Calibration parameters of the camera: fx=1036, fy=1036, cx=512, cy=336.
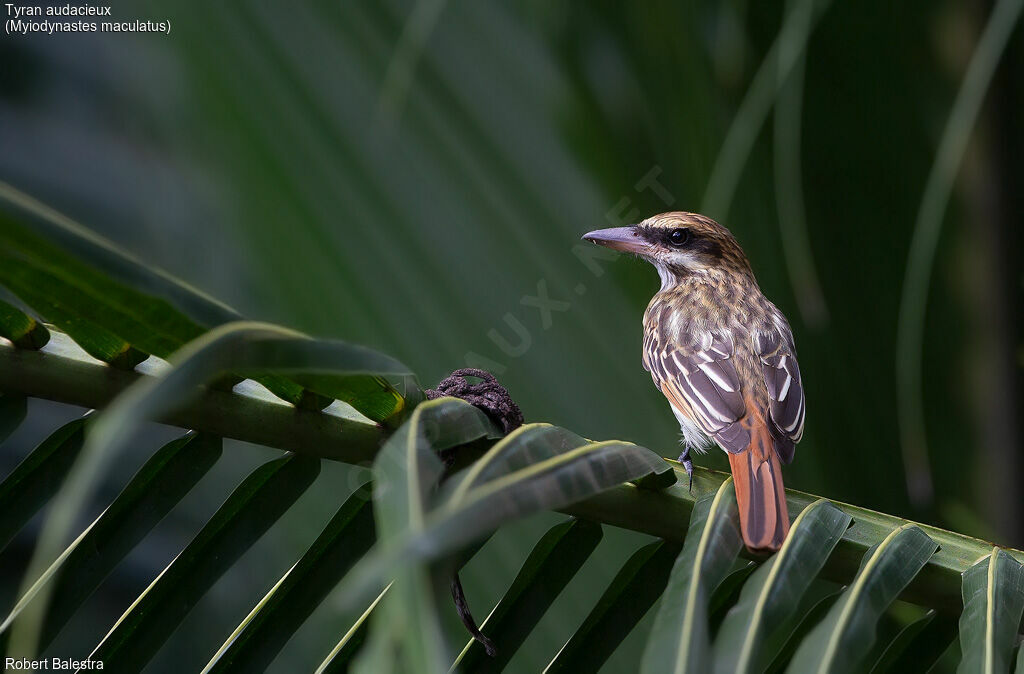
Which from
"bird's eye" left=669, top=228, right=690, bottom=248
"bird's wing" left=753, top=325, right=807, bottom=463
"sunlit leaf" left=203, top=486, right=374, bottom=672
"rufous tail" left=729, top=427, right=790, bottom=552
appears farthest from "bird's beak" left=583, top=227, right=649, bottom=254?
"sunlit leaf" left=203, top=486, right=374, bottom=672

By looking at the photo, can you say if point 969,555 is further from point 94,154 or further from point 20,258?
point 94,154

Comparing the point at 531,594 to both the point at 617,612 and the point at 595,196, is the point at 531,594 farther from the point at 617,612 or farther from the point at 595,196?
the point at 595,196

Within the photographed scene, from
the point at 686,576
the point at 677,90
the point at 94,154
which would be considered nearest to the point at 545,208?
the point at 677,90

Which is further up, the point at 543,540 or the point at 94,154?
the point at 94,154

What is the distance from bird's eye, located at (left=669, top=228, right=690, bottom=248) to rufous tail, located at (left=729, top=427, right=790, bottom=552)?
4.29ft

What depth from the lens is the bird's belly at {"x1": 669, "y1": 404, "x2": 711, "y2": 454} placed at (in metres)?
2.46

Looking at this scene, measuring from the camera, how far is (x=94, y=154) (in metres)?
5.64

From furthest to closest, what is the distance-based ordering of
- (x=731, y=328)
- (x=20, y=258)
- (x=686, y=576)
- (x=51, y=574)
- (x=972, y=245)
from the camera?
1. (x=731, y=328)
2. (x=972, y=245)
3. (x=51, y=574)
4. (x=686, y=576)
5. (x=20, y=258)

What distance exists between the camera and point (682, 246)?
3.20 meters

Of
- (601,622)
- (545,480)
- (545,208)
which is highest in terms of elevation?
(545,208)

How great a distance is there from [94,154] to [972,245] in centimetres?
475

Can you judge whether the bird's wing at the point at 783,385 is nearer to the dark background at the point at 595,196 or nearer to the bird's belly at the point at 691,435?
the dark background at the point at 595,196

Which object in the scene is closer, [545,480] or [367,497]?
[545,480]

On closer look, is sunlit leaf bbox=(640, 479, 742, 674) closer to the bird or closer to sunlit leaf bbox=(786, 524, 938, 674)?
sunlit leaf bbox=(786, 524, 938, 674)
